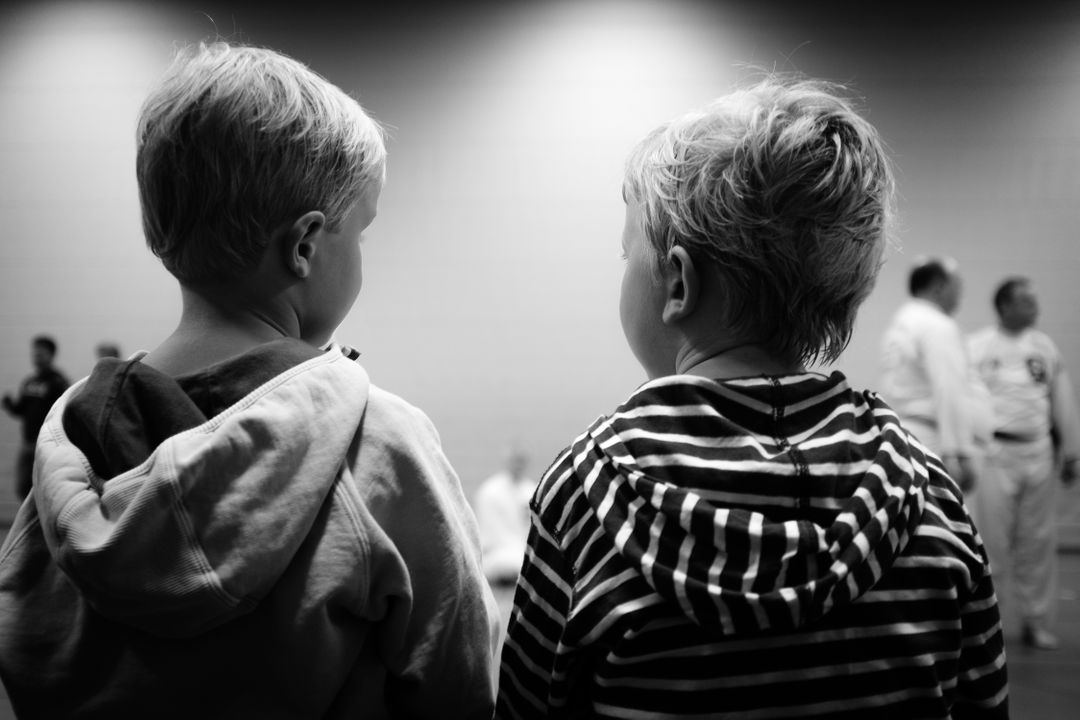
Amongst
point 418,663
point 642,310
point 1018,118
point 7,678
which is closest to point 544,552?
point 418,663

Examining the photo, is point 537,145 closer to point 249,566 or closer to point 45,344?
point 45,344

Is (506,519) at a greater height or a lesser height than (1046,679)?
lesser

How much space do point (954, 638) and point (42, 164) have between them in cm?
680

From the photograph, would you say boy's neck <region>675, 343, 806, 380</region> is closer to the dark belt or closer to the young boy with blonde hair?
the young boy with blonde hair

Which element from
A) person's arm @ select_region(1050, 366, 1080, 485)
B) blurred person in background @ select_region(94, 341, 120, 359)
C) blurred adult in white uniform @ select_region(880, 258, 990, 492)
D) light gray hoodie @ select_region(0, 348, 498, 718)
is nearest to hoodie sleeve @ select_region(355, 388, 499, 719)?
light gray hoodie @ select_region(0, 348, 498, 718)

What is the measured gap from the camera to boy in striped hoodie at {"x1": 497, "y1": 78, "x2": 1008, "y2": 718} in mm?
759

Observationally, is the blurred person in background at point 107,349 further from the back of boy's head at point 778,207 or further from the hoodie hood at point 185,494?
the back of boy's head at point 778,207

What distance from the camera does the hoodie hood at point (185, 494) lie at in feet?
2.44

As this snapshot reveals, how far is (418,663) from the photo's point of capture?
0.85 meters

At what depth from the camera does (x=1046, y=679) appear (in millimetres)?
3166

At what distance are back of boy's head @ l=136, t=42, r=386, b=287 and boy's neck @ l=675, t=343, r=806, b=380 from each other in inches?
16.1

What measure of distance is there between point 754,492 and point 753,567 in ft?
0.23

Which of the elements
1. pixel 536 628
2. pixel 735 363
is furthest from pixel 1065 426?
pixel 536 628

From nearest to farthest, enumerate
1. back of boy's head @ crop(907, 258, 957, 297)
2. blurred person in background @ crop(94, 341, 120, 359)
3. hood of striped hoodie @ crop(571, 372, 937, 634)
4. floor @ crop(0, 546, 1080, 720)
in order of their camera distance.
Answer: hood of striped hoodie @ crop(571, 372, 937, 634) → floor @ crop(0, 546, 1080, 720) → back of boy's head @ crop(907, 258, 957, 297) → blurred person in background @ crop(94, 341, 120, 359)
